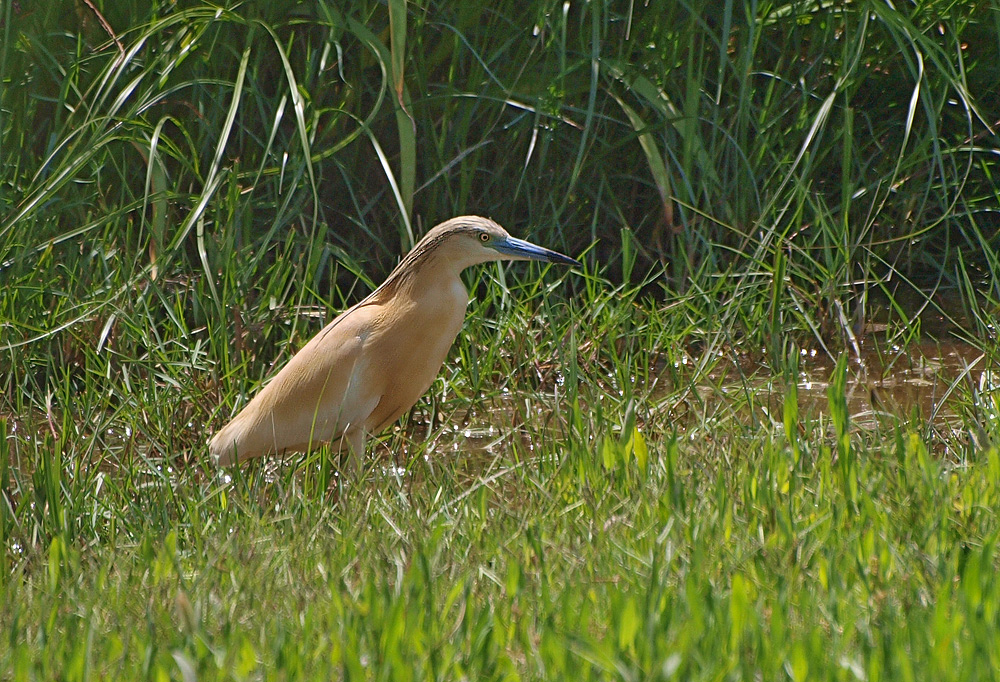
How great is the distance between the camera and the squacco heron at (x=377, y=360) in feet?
11.9

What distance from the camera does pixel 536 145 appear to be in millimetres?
5039

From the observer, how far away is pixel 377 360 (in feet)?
11.9

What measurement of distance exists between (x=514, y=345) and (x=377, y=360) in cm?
76

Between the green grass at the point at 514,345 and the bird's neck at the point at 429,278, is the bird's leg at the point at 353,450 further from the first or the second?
the bird's neck at the point at 429,278

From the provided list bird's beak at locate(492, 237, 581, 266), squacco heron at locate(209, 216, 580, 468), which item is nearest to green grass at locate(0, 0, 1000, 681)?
squacco heron at locate(209, 216, 580, 468)

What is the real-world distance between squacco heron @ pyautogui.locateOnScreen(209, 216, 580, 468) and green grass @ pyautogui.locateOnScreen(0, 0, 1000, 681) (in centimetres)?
14

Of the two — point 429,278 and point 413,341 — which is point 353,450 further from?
point 429,278

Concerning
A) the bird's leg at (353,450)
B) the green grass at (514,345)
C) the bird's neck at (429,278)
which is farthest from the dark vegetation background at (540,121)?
the bird's leg at (353,450)

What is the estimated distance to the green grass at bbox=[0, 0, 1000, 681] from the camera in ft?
7.02

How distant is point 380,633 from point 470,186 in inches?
114

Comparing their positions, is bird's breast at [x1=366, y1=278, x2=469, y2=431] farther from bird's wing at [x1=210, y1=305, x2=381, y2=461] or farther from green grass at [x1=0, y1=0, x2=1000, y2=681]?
green grass at [x1=0, y1=0, x2=1000, y2=681]

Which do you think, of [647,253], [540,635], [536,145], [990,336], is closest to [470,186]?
[536,145]

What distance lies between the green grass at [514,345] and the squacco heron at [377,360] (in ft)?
Answer: 0.46

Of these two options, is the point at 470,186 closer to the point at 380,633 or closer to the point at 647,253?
the point at 647,253
